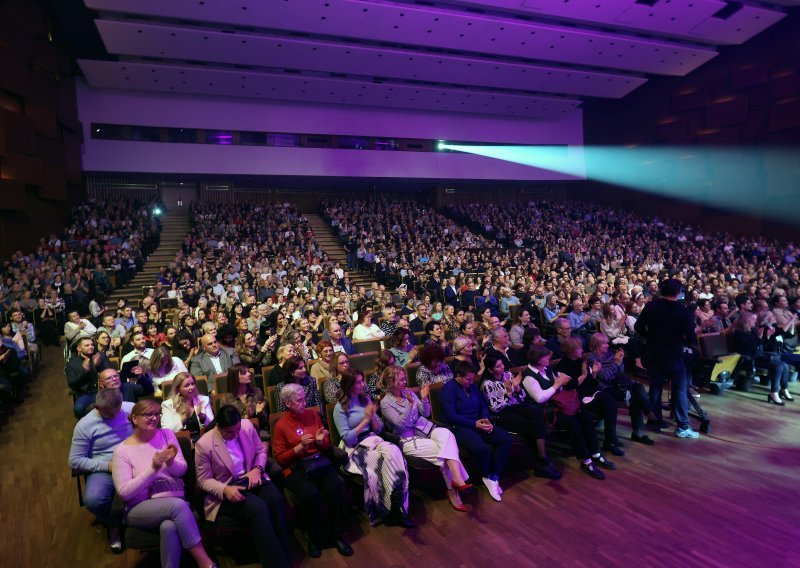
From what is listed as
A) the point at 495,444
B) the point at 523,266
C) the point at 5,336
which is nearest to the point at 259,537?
the point at 495,444

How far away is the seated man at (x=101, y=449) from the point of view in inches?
114

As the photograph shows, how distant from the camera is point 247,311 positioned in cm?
827

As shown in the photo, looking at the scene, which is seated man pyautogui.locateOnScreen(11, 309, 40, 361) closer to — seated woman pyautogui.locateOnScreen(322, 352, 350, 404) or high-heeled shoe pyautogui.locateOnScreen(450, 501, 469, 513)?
seated woman pyautogui.locateOnScreen(322, 352, 350, 404)

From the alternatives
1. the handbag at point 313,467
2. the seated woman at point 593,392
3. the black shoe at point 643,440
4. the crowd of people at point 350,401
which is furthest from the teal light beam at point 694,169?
the handbag at point 313,467

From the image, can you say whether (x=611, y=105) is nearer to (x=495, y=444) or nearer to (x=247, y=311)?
(x=247, y=311)

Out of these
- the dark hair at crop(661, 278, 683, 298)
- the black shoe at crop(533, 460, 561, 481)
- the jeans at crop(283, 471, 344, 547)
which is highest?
the dark hair at crop(661, 278, 683, 298)

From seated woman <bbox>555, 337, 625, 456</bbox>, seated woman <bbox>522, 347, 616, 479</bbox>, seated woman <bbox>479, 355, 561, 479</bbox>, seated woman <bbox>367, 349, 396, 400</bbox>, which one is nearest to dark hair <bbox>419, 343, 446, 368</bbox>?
seated woman <bbox>367, 349, 396, 400</bbox>

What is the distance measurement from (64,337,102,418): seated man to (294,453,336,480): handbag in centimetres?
221

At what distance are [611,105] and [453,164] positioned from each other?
7142 mm

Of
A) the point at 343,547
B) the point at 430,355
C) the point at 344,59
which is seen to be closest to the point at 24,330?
the point at 430,355

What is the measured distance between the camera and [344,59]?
1552 cm

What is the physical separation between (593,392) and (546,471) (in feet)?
2.88

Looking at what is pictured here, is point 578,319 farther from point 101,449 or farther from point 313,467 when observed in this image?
point 101,449

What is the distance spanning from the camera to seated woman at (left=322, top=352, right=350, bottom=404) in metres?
3.74
